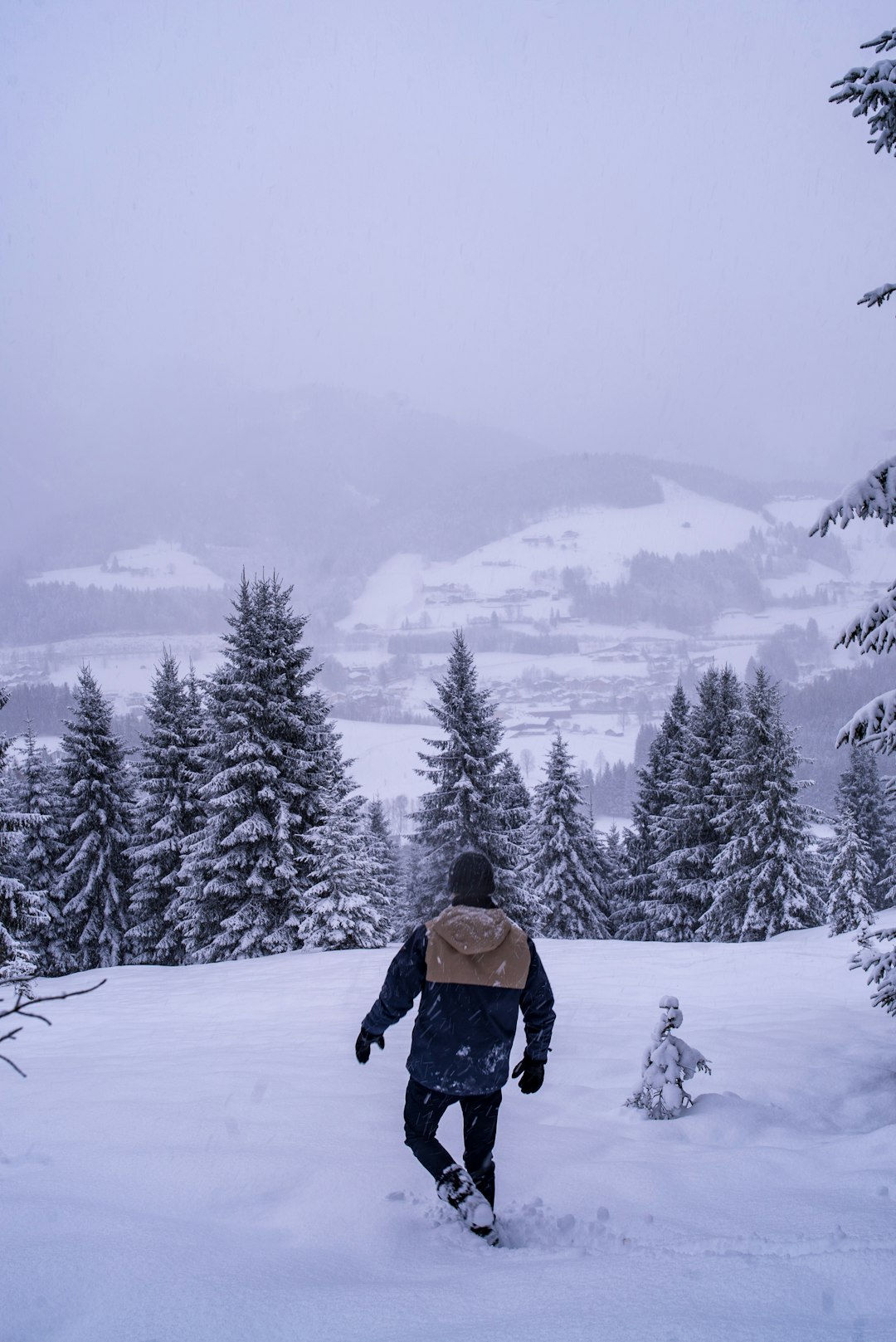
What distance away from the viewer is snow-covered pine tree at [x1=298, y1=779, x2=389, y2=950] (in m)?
18.5

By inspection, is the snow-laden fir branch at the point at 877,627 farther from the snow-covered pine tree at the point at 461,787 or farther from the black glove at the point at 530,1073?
the snow-covered pine tree at the point at 461,787

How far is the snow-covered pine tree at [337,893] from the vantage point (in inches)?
730

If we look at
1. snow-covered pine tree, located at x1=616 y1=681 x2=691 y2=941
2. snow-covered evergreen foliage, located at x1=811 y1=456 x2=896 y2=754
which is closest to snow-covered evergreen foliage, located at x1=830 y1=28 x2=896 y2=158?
snow-covered evergreen foliage, located at x1=811 y1=456 x2=896 y2=754

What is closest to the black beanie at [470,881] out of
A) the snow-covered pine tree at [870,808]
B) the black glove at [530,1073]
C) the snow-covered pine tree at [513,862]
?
the black glove at [530,1073]

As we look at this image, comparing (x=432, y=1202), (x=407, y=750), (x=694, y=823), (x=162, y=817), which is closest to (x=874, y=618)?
(x=432, y=1202)

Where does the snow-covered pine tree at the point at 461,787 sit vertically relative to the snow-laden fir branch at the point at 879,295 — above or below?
below

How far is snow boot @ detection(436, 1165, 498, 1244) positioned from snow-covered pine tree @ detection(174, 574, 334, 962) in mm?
16715

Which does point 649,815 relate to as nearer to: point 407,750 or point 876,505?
point 876,505

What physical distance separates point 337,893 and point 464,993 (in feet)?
53.1

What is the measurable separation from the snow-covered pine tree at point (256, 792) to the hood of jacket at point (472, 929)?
16.9 metres

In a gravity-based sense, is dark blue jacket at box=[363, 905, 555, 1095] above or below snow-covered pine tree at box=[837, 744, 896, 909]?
above

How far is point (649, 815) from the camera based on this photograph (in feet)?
109

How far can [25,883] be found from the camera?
24.2m

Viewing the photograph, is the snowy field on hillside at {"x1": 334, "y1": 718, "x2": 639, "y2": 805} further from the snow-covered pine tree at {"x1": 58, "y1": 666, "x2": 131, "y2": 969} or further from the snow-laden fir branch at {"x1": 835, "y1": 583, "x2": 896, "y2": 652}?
the snow-laden fir branch at {"x1": 835, "y1": 583, "x2": 896, "y2": 652}
